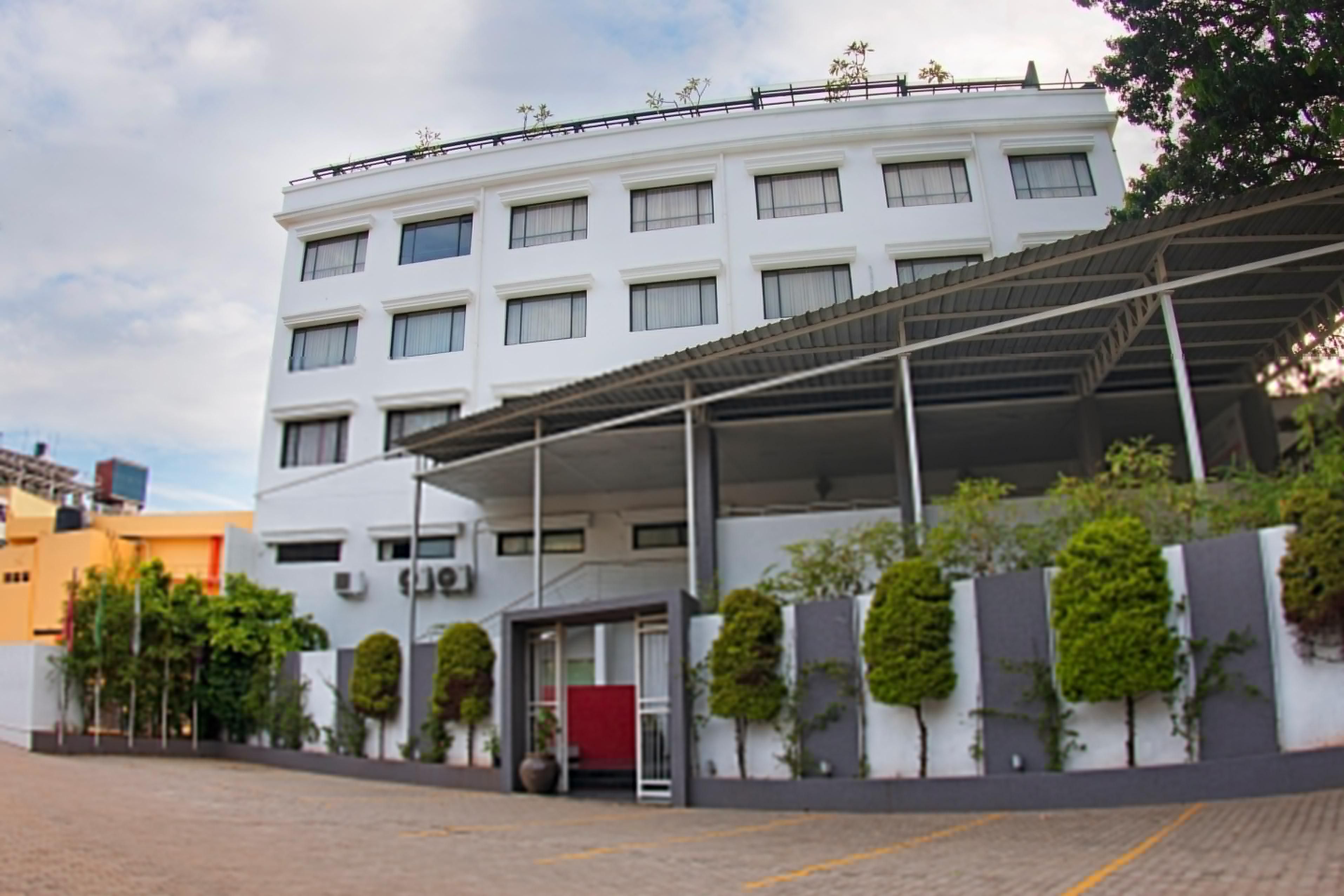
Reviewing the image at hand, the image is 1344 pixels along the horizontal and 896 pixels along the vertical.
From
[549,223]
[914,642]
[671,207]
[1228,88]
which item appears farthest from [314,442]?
[1228,88]

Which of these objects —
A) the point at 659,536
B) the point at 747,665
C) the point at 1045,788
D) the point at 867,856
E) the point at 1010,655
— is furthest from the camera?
the point at 659,536

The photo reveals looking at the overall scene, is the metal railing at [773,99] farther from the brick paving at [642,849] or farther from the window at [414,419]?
the brick paving at [642,849]

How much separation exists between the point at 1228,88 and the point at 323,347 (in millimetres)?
20078

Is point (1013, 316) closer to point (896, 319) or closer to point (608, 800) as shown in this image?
point (896, 319)

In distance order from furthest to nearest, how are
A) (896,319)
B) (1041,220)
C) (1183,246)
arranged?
(1041,220)
(896,319)
(1183,246)

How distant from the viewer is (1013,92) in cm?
2312

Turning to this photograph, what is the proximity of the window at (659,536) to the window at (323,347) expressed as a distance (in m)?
8.52

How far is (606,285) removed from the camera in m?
23.0

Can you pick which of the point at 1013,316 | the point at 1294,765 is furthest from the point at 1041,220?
the point at 1294,765

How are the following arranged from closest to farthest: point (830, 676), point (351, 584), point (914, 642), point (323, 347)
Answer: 1. point (914, 642)
2. point (830, 676)
3. point (351, 584)
4. point (323, 347)

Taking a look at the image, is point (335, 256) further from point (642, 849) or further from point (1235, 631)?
point (1235, 631)

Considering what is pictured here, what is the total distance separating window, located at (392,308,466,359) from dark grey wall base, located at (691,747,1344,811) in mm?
13598

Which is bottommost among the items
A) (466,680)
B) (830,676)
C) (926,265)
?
(830,676)

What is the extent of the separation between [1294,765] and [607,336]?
52.8 ft
